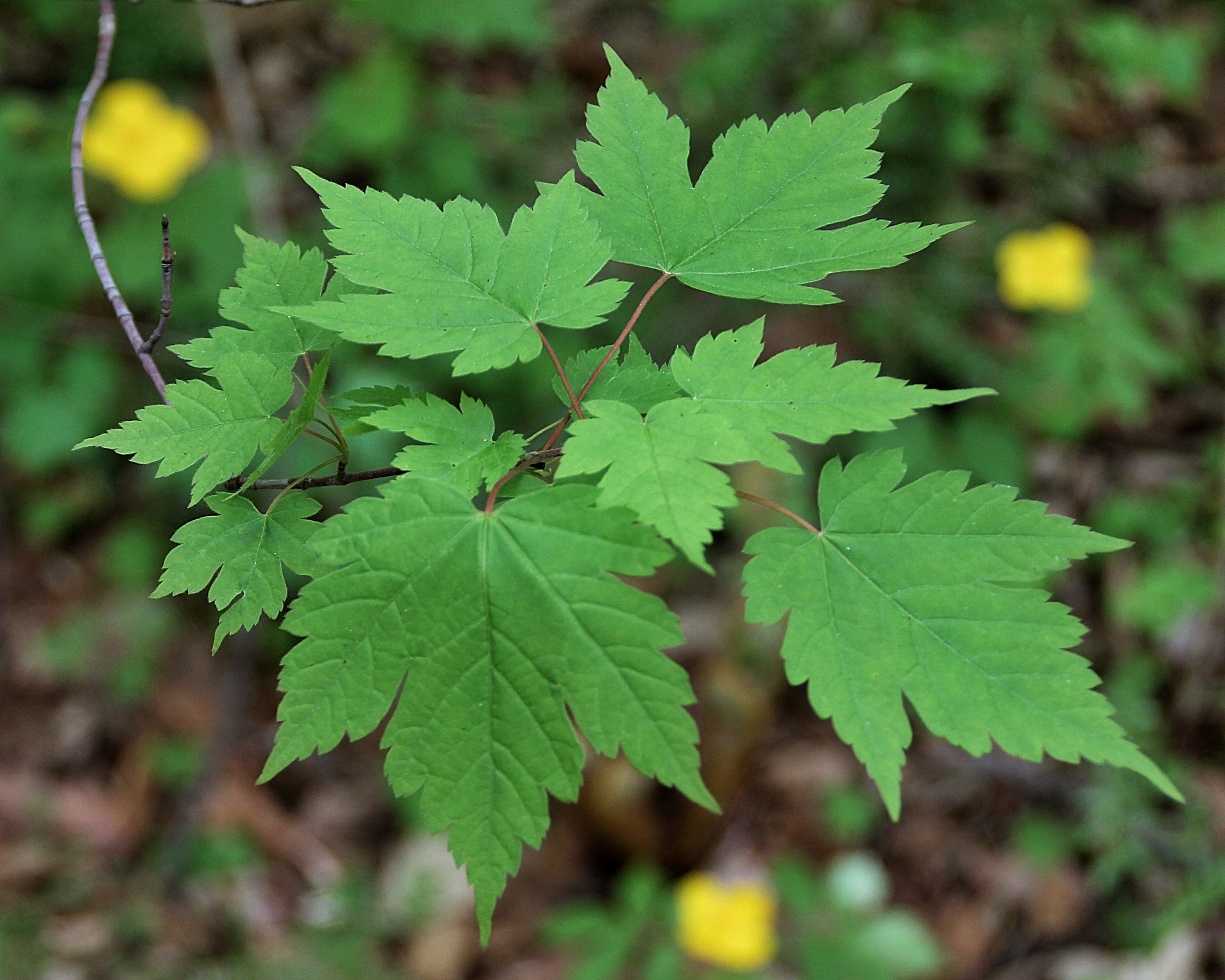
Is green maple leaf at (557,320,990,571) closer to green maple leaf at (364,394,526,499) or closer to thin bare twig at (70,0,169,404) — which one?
green maple leaf at (364,394,526,499)

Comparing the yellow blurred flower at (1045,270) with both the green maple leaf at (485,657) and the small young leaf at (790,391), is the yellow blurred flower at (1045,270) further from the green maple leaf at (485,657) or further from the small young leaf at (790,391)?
the green maple leaf at (485,657)

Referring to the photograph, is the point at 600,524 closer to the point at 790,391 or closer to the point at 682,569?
the point at 790,391

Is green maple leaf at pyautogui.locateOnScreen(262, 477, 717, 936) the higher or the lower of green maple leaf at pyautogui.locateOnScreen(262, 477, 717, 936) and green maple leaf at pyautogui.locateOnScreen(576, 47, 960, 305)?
the lower

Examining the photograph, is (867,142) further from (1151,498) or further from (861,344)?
→ (1151,498)

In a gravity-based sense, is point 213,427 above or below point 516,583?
above

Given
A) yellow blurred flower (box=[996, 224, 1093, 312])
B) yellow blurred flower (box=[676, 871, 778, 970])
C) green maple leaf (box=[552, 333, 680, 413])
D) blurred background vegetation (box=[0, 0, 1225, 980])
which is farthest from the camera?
yellow blurred flower (box=[996, 224, 1093, 312])

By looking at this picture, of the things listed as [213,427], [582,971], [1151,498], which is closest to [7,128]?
[213,427]

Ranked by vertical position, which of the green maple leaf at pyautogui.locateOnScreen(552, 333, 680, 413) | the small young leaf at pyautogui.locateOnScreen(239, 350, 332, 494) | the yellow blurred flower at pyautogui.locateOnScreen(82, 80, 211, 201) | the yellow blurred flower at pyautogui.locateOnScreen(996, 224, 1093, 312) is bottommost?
the yellow blurred flower at pyautogui.locateOnScreen(996, 224, 1093, 312)

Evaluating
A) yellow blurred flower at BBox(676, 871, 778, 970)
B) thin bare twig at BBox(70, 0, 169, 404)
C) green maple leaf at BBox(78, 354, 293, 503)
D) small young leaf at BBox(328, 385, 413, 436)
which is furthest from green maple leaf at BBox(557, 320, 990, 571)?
yellow blurred flower at BBox(676, 871, 778, 970)
